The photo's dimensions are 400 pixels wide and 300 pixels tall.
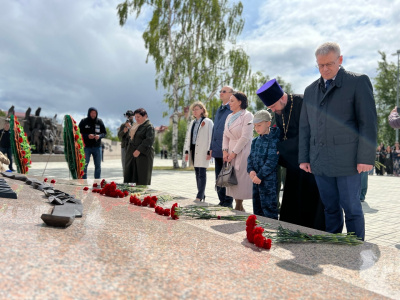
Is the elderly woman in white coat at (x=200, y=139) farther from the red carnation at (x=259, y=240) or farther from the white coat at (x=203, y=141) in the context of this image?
the red carnation at (x=259, y=240)

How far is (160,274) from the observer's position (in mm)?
1263

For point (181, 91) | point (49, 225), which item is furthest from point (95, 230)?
point (181, 91)

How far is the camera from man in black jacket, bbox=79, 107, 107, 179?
6996mm

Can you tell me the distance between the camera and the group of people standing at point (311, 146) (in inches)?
99.7

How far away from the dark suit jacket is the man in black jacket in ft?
17.1

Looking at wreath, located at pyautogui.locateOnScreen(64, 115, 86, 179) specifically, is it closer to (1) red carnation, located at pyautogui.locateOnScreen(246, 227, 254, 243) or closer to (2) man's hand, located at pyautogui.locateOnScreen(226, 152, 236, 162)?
(2) man's hand, located at pyautogui.locateOnScreen(226, 152, 236, 162)

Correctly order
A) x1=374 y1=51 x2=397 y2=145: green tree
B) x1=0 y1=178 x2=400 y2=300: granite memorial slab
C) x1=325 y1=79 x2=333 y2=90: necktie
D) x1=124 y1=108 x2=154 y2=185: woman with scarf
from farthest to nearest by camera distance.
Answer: x1=374 y1=51 x2=397 y2=145: green tree < x1=124 y1=108 x2=154 y2=185: woman with scarf < x1=325 y1=79 x2=333 y2=90: necktie < x1=0 y1=178 x2=400 y2=300: granite memorial slab

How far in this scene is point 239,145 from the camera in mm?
4152

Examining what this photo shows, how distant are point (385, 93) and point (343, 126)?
108 ft

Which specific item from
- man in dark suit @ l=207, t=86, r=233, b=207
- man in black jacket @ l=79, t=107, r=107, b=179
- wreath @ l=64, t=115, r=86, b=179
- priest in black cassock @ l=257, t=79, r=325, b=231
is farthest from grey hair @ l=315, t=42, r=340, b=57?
man in black jacket @ l=79, t=107, r=107, b=179

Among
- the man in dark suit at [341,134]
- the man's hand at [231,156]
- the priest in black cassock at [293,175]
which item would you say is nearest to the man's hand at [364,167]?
the man in dark suit at [341,134]

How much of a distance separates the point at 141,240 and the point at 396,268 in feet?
4.40

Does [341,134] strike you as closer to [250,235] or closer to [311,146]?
[311,146]

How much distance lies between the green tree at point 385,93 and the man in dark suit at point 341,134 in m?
31.6
